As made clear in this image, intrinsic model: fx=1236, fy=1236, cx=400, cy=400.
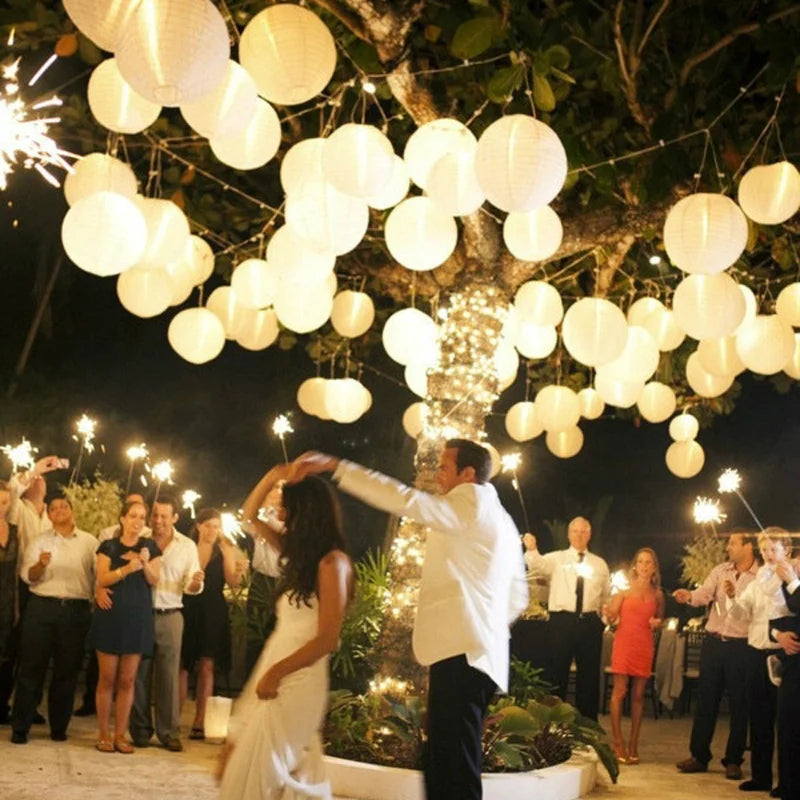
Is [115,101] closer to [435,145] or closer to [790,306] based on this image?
[435,145]

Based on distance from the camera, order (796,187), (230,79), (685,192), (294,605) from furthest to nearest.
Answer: (685,192) < (796,187) < (230,79) < (294,605)

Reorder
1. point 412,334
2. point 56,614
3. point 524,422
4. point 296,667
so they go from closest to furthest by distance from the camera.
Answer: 1. point 296,667
2. point 56,614
3. point 412,334
4. point 524,422

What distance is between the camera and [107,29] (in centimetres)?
439

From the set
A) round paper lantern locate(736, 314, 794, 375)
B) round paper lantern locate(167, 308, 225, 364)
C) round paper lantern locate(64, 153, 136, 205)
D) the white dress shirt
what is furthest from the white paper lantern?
the white dress shirt

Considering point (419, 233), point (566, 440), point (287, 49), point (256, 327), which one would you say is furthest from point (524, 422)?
point (287, 49)

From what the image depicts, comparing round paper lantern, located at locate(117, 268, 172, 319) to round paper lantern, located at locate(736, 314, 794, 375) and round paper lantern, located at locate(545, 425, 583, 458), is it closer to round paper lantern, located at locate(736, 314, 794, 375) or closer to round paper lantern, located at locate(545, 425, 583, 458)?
round paper lantern, located at locate(736, 314, 794, 375)

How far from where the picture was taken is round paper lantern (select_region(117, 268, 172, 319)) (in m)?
6.72

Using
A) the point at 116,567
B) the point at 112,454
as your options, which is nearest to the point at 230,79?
the point at 116,567

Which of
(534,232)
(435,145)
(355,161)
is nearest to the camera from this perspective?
(355,161)

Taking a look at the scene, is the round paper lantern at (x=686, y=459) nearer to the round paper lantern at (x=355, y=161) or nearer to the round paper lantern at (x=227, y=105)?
the round paper lantern at (x=355, y=161)

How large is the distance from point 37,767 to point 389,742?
1846 mm

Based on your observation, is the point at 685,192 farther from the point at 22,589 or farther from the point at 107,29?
the point at 22,589

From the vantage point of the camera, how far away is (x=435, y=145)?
19.6ft

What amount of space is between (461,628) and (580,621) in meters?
4.48
